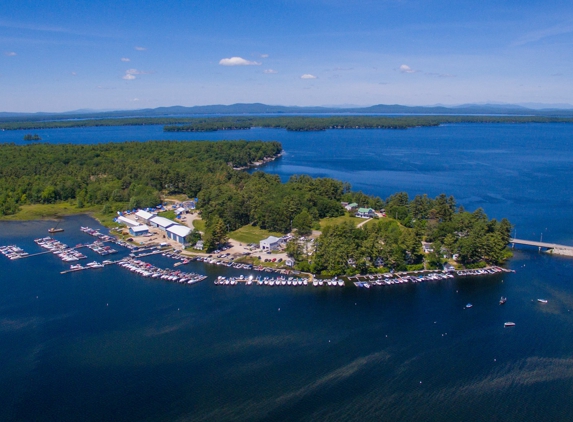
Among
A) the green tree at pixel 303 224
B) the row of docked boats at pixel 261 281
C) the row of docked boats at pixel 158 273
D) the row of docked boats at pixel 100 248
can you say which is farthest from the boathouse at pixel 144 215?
the row of docked boats at pixel 261 281

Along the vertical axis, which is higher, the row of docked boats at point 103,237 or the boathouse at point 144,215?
the boathouse at point 144,215

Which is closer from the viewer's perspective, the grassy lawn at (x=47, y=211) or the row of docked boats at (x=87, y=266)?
the row of docked boats at (x=87, y=266)

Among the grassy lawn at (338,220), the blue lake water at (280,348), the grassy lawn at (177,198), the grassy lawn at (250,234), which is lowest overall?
the blue lake water at (280,348)

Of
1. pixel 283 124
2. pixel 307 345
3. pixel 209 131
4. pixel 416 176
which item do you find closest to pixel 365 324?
pixel 307 345

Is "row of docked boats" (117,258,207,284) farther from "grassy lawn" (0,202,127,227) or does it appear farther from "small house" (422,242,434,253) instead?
"small house" (422,242,434,253)

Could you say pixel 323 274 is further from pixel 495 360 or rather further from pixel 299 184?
pixel 299 184

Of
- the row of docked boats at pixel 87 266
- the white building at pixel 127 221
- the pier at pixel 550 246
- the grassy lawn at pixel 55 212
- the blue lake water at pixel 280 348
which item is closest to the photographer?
the blue lake water at pixel 280 348

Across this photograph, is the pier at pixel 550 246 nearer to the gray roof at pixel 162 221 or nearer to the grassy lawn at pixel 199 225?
the grassy lawn at pixel 199 225
